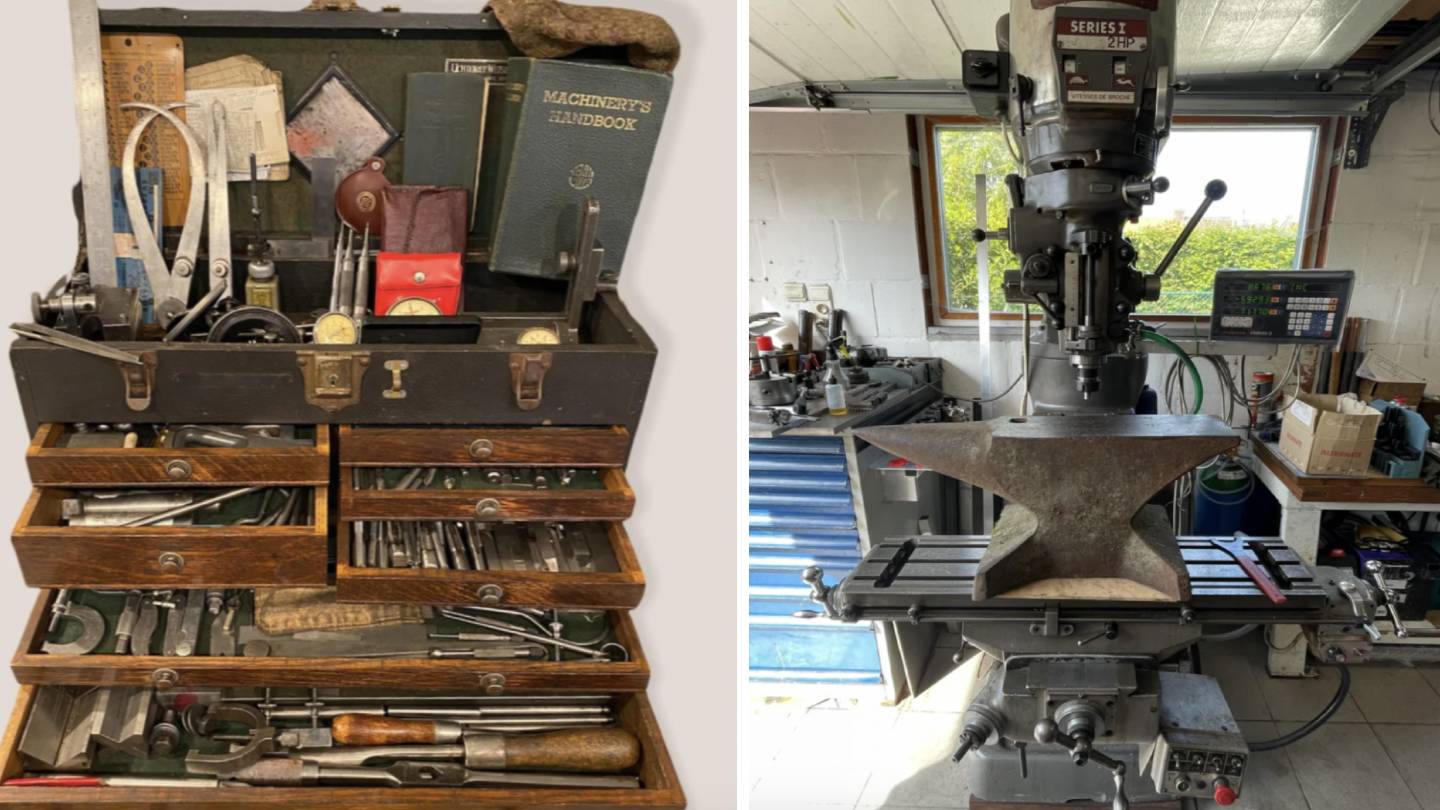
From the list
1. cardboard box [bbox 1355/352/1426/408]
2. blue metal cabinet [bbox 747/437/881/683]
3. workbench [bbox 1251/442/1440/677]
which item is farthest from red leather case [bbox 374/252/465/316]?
cardboard box [bbox 1355/352/1426/408]

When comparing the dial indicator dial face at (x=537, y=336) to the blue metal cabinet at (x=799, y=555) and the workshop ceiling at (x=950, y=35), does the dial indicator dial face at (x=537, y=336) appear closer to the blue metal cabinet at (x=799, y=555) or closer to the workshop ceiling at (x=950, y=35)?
the workshop ceiling at (x=950, y=35)

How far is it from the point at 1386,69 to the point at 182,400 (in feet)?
11.3

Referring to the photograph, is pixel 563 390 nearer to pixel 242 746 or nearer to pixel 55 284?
pixel 242 746

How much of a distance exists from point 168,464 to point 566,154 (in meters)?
0.91

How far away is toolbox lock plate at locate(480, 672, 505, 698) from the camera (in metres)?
1.74

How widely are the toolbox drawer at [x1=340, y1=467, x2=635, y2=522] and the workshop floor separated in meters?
1.61

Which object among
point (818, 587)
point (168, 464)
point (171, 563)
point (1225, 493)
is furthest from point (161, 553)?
point (1225, 493)

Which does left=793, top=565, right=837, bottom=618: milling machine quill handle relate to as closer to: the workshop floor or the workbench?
the workshop floor

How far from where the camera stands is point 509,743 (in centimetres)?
172

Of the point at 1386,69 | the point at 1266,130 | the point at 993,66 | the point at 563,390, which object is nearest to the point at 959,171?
the point at 1266,130

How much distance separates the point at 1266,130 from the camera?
155 inches

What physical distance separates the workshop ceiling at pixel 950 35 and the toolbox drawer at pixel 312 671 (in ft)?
5.55

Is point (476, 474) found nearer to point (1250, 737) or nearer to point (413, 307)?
point (413, 307)

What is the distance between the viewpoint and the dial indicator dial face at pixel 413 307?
2137 millimetres
